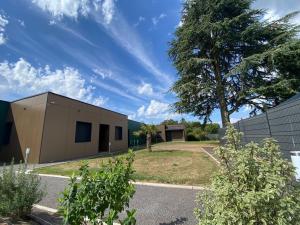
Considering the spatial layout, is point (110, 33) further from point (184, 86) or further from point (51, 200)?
point (51, 200)

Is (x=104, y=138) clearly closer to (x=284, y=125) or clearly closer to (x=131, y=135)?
(x=131, y=135)

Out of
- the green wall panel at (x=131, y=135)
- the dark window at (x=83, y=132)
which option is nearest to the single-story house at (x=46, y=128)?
the dark window at (x=83, y=132)

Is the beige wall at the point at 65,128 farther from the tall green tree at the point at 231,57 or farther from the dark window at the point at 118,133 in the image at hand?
the tall green tree at the point at 231,57

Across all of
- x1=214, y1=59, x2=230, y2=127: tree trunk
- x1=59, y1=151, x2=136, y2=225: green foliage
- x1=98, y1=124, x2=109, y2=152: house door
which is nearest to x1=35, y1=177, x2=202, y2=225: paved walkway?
x1=59, y1=151, x2=136, y2=225: green foliage

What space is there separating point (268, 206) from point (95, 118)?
766 inches

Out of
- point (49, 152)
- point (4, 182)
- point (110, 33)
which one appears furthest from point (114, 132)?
point (4, 182)

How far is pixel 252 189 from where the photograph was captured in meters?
1.99

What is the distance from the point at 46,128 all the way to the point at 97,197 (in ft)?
43.9

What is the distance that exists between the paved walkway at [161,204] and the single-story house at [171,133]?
3704 cm

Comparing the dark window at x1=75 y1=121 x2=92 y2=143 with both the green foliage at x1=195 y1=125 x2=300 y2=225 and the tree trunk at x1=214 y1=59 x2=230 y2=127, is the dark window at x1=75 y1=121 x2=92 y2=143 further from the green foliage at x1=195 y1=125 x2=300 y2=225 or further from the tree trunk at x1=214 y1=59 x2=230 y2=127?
the green foliage at x1=195 y1=125 x2=300 y2=225

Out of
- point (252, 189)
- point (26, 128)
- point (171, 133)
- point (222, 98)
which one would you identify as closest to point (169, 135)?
point (171, 133)

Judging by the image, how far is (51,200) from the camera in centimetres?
582

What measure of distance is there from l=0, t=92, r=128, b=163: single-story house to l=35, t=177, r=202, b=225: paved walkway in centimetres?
795

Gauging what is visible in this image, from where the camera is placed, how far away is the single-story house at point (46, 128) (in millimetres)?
14258
